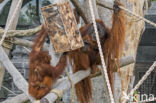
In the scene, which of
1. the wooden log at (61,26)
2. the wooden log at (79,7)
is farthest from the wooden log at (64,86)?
the wooden log at (79,7)

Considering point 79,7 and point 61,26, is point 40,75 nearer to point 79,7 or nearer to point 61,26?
point 61,26

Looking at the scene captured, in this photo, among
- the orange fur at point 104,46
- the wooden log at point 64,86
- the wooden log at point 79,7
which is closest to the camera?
the wooden log at point 64,86

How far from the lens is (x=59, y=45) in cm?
228

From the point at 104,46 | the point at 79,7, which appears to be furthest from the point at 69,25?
the point at 79,7

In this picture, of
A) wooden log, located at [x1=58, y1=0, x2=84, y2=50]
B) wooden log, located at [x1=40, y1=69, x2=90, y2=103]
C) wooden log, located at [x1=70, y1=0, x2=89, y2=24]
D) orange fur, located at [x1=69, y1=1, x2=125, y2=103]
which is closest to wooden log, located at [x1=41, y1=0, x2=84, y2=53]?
wooden log, located at [x1=58, y1=0, x2=84, y2=50]

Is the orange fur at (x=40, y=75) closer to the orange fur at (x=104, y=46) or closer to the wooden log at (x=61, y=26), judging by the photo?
the wooden log at (x=61, y=26)

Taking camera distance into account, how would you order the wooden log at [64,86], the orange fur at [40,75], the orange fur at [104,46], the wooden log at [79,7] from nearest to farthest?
the wooden log at [64,86] < the orange fur at [40,75] < the orange fur at [104,46] < the wooden log at [79,7]

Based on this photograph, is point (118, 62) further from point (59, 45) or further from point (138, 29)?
point (138, 29)

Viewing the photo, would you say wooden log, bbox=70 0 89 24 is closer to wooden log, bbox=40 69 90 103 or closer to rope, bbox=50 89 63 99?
wooden log, bbox=40 69 90 103

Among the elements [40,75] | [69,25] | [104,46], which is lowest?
[104,46]

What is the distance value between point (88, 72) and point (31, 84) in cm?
57

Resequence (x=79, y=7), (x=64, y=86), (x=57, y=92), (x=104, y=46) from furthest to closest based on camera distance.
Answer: (x=79, y=7)
(x=104, y=46)
(x=64, y=86)
(x=57, y=92)

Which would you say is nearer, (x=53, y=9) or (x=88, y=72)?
(x=53, y=9)

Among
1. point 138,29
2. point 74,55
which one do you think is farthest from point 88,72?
point 138,29
